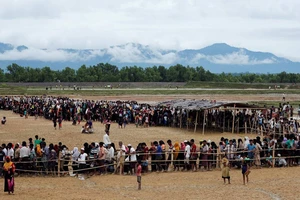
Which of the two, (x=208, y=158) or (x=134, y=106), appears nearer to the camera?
(x=208, y=158)

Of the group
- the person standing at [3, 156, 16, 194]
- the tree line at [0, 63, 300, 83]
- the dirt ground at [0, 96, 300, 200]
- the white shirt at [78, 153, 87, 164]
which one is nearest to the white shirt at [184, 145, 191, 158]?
the dirt ground at [0, 96, 300, 200]

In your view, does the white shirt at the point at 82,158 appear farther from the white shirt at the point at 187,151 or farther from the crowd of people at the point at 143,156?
the white shirt at the point at 187,151

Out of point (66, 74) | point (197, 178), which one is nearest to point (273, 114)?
point (197, 178)

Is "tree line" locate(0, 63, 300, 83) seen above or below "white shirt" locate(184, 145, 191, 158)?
above

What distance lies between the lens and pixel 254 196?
57.0 feet

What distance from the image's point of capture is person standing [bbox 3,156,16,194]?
665 inches

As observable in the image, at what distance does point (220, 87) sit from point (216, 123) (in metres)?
77.0

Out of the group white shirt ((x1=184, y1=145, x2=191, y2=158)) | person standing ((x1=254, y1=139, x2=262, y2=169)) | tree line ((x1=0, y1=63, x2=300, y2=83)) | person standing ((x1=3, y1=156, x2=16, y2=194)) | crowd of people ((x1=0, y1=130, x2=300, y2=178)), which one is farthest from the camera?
tree line ((x1=0, y1=63, x2=300, y2=83))

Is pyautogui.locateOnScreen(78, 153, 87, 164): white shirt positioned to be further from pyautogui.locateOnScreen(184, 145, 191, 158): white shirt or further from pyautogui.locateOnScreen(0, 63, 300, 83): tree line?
pyautogui.locateOnScreen(0, 63, 300, 83): tree line

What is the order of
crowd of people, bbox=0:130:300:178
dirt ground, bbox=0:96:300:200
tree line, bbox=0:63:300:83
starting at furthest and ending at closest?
tree line, bbox=0:63:300:83 < crowd of people, bbox=0:130:300:178 < dirt ground, bbox=0:96:300:200

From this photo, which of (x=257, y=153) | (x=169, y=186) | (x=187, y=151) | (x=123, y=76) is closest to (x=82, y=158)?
(x=169, y=186)

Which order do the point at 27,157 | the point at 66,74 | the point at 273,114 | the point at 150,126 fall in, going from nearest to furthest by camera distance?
the point at 27,157
the point at 273,114
the point at 150,126
the point at 66,74

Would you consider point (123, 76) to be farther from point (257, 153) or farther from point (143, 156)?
point (143, 156)

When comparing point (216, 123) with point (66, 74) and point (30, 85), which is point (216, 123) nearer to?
point (30, 85)
